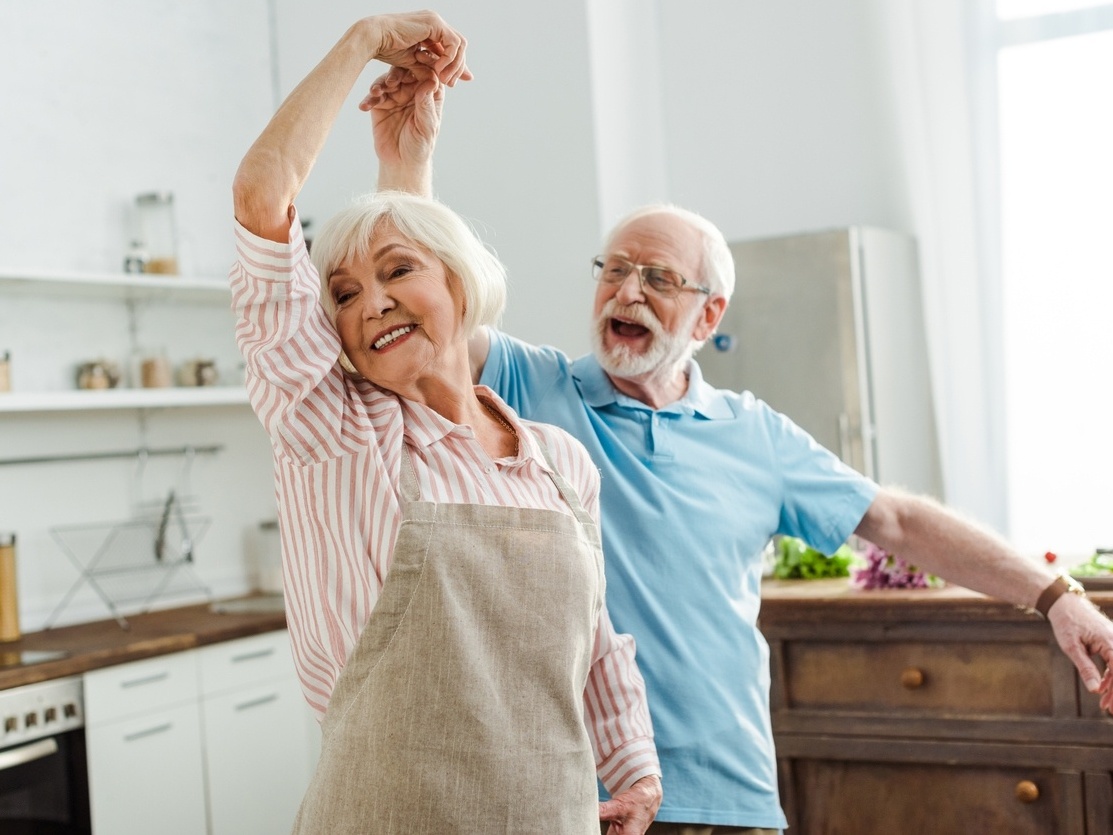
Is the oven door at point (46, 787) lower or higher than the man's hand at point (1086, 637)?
lower

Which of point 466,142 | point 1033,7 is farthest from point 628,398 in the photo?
point 1033,7

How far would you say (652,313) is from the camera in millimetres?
2133

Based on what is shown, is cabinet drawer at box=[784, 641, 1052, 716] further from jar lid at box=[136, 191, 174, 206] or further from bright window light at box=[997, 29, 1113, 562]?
jar lid at box=[136, 191, 174, 206]

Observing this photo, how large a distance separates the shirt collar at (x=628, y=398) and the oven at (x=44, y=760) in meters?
1.76

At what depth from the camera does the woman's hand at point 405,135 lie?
5.48ft

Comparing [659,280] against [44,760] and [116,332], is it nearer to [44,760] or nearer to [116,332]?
[44,760]

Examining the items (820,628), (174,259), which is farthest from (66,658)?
(820,628)

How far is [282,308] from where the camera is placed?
1.21 metres

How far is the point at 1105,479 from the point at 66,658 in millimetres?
3217

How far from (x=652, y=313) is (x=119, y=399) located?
7.17ft

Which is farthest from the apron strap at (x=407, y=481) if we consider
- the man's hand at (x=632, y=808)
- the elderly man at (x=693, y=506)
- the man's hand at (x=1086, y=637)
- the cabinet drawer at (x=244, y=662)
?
the cabinet drawer at (x=244, y=662)

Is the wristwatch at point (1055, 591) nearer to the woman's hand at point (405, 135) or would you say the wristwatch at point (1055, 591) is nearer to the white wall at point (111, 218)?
the woman's hand at point (405, 135)

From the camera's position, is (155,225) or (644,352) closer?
(644,352)

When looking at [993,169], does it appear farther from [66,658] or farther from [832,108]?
[66,658]
